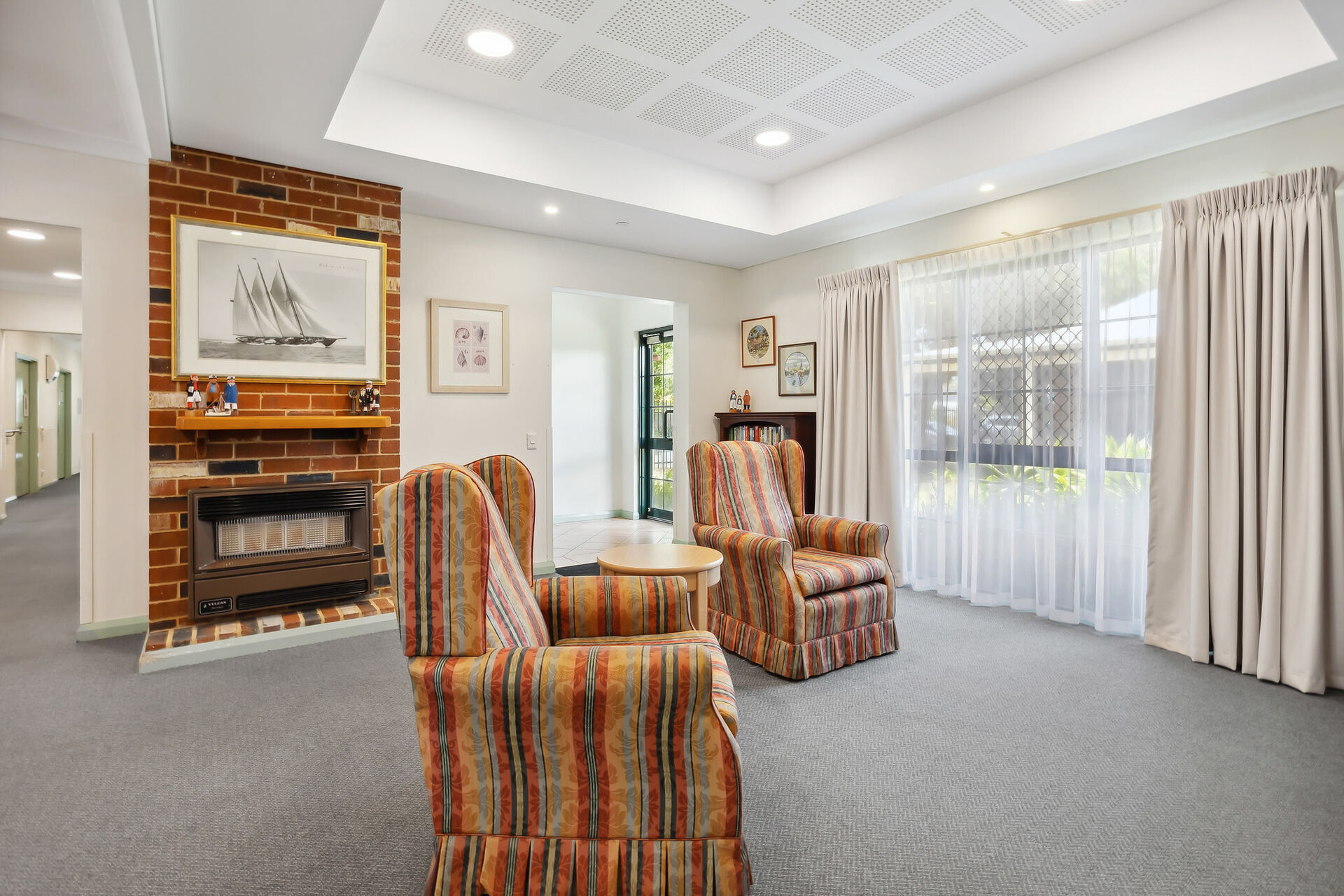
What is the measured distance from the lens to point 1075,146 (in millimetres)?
3160

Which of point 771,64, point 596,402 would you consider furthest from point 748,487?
point 596,402

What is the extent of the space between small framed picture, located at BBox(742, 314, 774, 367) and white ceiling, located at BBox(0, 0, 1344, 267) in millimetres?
1424

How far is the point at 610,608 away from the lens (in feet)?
6.81

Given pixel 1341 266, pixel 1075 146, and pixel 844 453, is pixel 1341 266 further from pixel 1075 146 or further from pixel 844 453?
pixel 844 453

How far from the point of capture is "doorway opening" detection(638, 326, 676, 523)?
23.2 ft

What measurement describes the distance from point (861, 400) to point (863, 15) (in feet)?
7.98

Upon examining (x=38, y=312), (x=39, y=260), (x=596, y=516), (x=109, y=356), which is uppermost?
(x=39, y=260)

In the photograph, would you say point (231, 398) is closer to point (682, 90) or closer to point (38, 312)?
point (682, 90)

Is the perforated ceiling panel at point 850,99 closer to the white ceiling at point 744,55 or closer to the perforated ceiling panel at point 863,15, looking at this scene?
the white ceiling at point 744,55

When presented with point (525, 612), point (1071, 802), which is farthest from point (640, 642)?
point (1071, 802)

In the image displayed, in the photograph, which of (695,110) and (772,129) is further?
(772,129)

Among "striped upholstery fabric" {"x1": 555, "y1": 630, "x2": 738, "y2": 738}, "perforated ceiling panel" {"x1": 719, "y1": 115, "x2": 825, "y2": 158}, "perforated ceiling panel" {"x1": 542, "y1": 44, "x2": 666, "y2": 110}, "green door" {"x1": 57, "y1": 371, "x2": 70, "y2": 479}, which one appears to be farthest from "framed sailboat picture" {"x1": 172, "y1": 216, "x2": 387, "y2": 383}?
"green door" {"x1": 57, "y1": 371, "x2": 70, "y2": 479}

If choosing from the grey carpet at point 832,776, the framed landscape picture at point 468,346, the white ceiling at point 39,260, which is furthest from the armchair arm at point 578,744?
the white ceiling at point 39,260

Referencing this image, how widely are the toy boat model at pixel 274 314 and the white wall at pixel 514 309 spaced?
1.97ft
